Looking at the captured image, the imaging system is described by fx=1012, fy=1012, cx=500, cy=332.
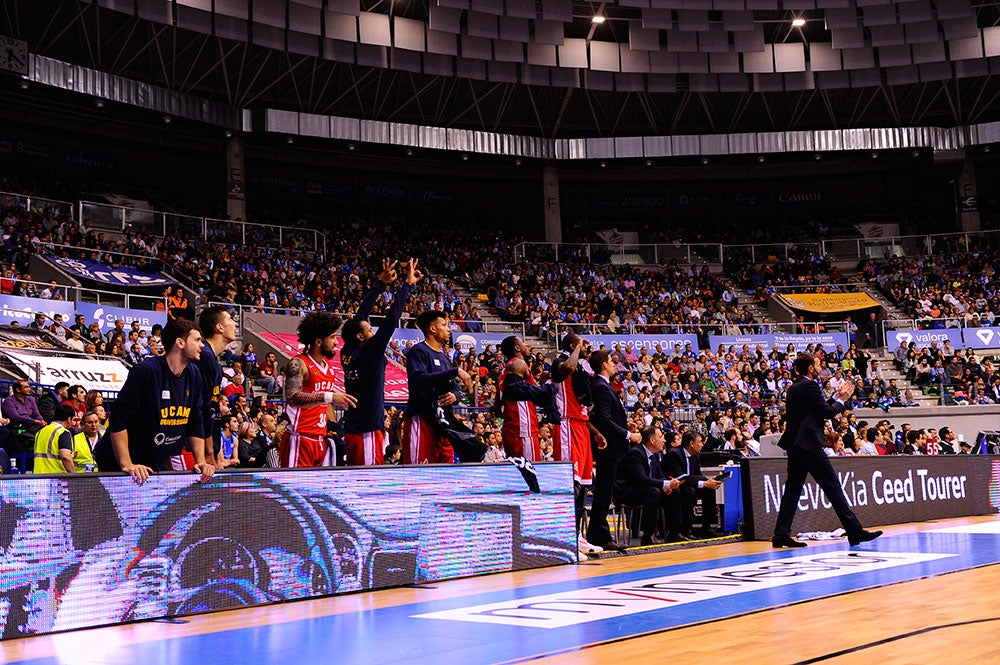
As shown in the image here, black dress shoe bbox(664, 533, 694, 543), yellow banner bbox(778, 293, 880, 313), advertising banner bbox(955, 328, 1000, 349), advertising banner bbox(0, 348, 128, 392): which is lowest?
black dress shoe bbox(664, 533, 694, 543)

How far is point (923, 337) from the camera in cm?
2878

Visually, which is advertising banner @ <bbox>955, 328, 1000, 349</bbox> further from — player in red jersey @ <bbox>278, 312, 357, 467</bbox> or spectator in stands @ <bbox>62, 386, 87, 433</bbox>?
player in red jersey @ <bbox>278, 312, 357, 467</bbox>

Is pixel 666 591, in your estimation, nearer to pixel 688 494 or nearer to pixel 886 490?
A: pixel 688 494

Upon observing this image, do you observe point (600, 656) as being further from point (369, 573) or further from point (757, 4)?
point (757, 4)

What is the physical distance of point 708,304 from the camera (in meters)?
32.2

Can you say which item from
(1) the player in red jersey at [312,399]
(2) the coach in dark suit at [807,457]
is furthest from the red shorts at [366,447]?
(2) the coach in dark suit at [807,457]

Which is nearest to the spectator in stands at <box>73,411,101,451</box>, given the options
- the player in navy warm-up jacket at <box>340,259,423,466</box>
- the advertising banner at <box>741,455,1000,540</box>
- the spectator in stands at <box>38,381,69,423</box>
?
the spectator in stands at <box>38,381,69,423</box>

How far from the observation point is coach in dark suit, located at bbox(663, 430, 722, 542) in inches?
436

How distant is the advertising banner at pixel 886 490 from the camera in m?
11.2

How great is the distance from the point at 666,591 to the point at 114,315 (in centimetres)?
1618

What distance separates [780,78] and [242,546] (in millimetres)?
31705

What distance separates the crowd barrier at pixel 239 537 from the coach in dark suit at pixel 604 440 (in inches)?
47.3

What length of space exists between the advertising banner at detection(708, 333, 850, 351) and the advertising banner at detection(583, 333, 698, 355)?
694mm

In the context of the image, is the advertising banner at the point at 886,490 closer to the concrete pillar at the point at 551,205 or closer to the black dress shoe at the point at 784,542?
the black dress shoe at the point at 784,542
